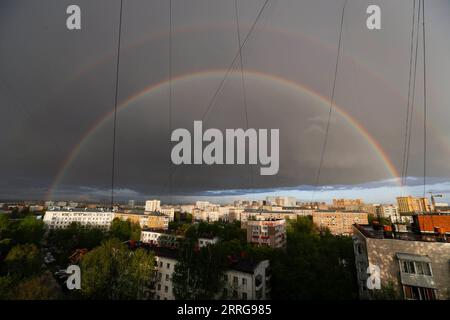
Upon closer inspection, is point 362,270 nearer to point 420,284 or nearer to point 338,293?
point 338,293

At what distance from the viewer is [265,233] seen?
30.4 meters

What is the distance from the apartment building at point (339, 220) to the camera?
43.4m

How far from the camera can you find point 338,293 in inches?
379

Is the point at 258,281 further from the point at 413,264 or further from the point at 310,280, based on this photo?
the point at 413,264

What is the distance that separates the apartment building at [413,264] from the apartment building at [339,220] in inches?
1557

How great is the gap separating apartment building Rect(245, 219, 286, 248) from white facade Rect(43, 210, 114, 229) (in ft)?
106

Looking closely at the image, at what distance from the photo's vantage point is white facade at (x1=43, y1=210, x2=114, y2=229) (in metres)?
45.5

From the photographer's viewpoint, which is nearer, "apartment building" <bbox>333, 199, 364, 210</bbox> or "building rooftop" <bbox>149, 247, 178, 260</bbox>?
"building rooftop" <bbox>149, 247, 178, 260</bbox>

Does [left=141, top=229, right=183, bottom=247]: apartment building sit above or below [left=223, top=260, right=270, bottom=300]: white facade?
below

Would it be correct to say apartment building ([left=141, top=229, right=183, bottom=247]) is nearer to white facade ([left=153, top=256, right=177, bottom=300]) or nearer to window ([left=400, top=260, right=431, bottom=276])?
white facade ([left=153, top=256, right=177, bottom=300])

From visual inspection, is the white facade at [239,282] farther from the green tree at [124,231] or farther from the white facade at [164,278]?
the green tree at [124,231]

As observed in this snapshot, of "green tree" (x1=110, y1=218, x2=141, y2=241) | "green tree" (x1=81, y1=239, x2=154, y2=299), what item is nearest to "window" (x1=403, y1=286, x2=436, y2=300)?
"green tree" (x1=81, y1=239, x2=154, y2=299)

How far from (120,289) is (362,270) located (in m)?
11.1
